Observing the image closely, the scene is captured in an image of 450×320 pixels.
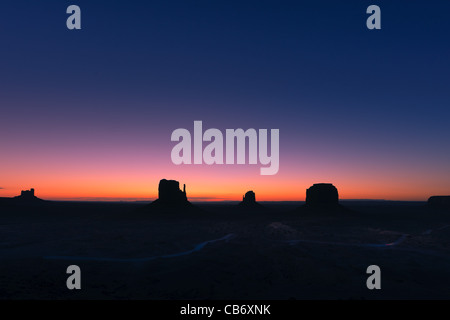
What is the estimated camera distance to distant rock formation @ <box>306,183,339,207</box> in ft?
349

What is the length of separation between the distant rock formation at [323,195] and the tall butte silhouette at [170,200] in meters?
47.4

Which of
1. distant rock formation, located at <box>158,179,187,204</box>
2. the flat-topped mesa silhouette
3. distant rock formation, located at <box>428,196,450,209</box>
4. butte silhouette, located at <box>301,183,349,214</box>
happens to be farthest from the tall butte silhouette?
distant rock formation, located at <box>428,196,450,209</box>

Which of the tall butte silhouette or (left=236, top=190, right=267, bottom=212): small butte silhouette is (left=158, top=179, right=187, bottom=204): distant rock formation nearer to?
the tall butte silhouette

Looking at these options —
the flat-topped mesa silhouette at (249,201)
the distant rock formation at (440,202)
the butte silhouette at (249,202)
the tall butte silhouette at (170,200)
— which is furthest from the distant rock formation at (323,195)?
the distant rock formation at (440,202)

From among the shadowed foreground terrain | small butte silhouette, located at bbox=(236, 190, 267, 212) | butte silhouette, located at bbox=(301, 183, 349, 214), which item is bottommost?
small butte silhouette, located at bbox=(236, 190, 267, 212)

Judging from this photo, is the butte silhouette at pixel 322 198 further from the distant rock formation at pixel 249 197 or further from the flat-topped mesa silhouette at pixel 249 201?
the distant rock formation at pixel 249 197

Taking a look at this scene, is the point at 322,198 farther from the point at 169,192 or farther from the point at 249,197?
the point at 169,192

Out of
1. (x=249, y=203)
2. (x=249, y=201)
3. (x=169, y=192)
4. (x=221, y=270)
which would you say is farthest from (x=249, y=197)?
(x=221, y=270)

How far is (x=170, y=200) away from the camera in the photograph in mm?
94438

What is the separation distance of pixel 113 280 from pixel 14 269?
7.80 m

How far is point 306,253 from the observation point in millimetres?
26234

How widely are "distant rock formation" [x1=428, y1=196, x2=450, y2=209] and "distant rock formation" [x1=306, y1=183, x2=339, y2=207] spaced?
11200 cm
